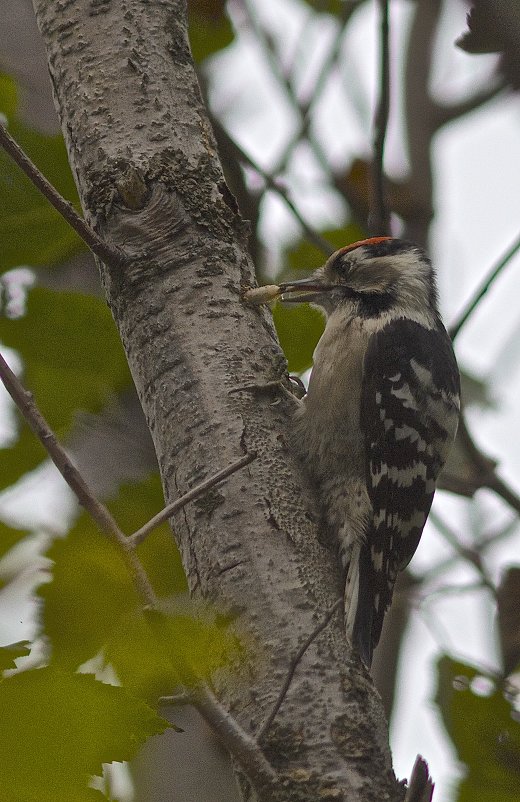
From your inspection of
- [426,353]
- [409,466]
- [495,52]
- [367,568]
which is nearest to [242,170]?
[426,353]

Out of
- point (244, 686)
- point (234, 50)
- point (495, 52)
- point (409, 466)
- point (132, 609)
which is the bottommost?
point (244, 686)

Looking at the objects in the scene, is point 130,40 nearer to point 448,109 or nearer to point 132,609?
point 132,609

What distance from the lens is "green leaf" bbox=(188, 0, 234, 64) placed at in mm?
3393

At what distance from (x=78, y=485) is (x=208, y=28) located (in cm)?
253

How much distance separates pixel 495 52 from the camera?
1.48 metres

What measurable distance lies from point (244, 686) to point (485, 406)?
3.94 meters

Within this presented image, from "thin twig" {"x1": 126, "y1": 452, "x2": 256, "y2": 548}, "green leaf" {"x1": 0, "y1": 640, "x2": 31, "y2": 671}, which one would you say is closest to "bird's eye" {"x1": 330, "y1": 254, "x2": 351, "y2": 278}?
"thin twig" {"x1": 126, "y1": 452, "x2": 256, "y2": 548}

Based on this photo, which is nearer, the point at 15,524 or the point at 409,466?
the point at 15,524

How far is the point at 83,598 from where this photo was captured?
92cm

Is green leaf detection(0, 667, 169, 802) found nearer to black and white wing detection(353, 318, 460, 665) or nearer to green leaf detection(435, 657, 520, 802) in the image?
green leaf detection(435, 657, 520, 802)

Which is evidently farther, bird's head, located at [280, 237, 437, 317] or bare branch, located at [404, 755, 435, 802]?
bird's head, located at [280, 237, 437, 317]

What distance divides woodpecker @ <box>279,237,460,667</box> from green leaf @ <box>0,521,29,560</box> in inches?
69.1

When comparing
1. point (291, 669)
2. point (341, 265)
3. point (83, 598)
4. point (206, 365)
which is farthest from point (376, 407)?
point (83, 598)

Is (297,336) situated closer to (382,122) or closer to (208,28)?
(382,122)
